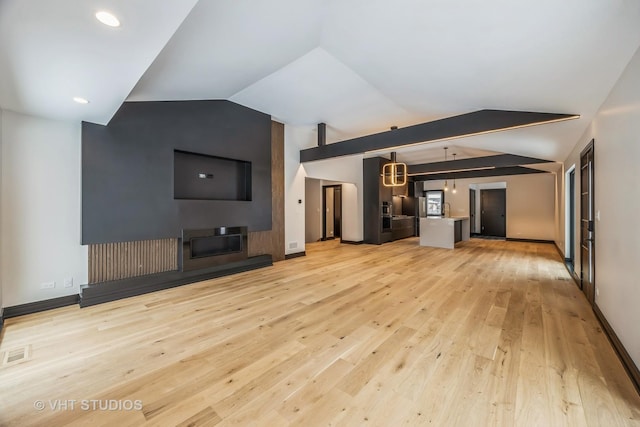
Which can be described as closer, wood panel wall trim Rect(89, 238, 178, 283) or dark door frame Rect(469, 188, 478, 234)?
wood panel wall trim Rect(89, 238, 178, 283)

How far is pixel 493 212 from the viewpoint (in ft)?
38.8

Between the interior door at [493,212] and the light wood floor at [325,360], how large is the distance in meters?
8.47

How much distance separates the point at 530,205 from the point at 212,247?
11105 mm

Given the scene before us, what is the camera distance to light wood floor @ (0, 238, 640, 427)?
1.65 metres

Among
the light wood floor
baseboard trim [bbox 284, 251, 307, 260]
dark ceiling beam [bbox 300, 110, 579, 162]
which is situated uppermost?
dark ceiling beam [bbox 300, 110, 579, 162]

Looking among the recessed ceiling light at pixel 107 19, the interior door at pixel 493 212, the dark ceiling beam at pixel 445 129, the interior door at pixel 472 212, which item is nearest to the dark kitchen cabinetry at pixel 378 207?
the dark ceiling beam at pixel 445 129

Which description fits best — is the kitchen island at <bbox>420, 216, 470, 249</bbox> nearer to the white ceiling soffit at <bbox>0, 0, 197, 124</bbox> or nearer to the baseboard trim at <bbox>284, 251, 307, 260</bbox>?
the baseboard trim at <bbox>284, 251, 307, 260</bbox>

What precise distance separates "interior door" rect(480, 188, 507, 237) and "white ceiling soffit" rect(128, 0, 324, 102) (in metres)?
11.8

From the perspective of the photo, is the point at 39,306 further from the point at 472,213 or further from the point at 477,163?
the point at 472,213

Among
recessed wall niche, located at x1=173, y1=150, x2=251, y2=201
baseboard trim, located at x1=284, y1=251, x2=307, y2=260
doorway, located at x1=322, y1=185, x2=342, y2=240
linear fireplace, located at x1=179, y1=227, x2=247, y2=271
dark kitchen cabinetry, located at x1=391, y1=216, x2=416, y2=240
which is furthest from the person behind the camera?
doorway, located at x1=322, y1=185, x2=342, y2=240

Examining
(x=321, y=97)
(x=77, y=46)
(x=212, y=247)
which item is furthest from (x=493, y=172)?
(x=77, y=46)

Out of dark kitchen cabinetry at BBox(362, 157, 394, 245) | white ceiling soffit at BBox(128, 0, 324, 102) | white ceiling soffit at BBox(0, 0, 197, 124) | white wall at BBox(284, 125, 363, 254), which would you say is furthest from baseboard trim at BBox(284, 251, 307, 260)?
white ceiling soffit at BBox(0, 0, 197, 124)

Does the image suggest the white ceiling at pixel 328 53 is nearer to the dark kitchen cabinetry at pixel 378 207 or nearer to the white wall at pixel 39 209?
the white wall at pixel 39 209

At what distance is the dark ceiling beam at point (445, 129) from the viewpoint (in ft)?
12.1
